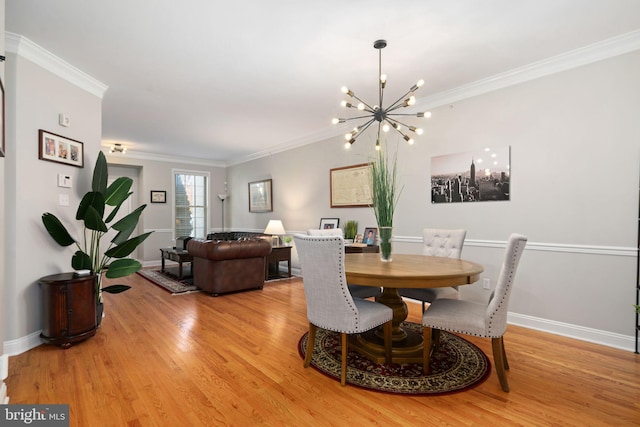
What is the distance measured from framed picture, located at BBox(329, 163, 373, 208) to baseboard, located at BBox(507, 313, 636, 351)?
235 centimetres

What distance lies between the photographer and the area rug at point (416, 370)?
2119mm

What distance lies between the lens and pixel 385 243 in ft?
8.91

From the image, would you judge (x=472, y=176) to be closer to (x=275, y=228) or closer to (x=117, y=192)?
(x=275, y=228)

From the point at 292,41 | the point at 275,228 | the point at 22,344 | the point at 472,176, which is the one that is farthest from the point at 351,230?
the point at 22,344

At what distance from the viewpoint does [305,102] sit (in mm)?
4238

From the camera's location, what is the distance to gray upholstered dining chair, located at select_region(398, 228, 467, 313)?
114 inches

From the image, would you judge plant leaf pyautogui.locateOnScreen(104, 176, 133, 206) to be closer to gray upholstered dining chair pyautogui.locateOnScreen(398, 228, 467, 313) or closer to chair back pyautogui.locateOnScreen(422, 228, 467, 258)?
gray upholstered dining chair pyautogui.locateOnScreen(398, 228, 467, 313)

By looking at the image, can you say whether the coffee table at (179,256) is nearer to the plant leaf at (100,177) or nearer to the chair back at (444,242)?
the plant leaf at (100,177)

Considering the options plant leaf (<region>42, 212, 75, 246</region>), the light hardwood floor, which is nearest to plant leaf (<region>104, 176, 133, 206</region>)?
plant leaf (<region>42, 212, 75, 246</region>)

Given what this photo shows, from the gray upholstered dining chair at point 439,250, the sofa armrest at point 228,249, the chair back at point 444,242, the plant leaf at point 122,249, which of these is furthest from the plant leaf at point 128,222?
the chair back at point 444,242

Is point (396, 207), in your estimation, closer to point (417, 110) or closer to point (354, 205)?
point (354, 205)

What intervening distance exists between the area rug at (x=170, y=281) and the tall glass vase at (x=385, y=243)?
10.9 ft

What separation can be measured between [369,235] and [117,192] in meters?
3.23

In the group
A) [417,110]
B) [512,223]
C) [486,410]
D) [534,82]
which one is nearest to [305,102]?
[417,110]
